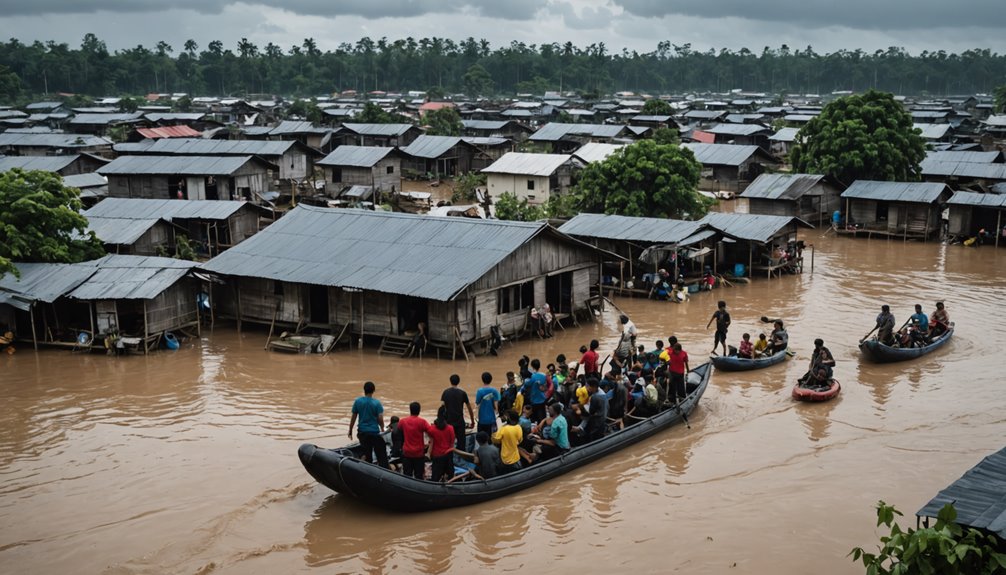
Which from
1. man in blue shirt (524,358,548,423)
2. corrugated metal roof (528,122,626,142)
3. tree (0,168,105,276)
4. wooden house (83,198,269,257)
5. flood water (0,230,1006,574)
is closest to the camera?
flood water (0,230,1006,574)

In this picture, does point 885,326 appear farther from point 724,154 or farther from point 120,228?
point 724,154

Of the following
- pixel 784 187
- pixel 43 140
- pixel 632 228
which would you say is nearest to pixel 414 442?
pixel 632 228

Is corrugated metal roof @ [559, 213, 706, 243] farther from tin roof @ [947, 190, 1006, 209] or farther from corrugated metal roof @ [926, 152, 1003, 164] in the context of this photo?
corrugated metal roof @ [926, 152, 1003, 164]

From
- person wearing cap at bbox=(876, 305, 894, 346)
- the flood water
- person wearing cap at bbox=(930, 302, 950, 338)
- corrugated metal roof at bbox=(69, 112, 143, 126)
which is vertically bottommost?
the flood water

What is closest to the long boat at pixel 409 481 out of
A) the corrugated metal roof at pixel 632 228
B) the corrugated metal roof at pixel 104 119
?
the corrugated metal roof at pixel 632 228

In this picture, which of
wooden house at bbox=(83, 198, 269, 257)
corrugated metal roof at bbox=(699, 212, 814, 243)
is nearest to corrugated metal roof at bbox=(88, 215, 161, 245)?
wooden house at bbox=(83, 198, 269, 257)

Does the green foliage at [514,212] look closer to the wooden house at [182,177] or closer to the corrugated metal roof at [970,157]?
the wooden house at [182,177]

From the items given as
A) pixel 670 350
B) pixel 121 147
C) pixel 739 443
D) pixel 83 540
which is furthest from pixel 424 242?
pixel 121 147
